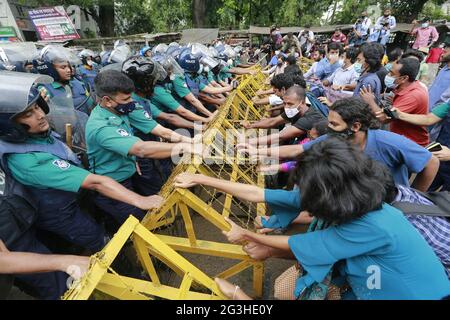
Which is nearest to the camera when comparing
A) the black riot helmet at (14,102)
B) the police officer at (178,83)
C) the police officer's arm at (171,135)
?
the black riot helmet at (14,102)

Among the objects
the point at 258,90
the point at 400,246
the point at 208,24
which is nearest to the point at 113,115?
the point at 400,246

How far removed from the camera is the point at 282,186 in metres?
3.98

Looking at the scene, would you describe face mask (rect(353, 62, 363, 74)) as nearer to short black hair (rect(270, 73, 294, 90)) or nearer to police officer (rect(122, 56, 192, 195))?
short black hair (rect(270, 73, 294, 90))

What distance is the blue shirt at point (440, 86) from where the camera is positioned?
3775 mm

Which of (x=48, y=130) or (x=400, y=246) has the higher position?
(x=48, y=130)

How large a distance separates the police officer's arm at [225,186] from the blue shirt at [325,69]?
5.98 meters

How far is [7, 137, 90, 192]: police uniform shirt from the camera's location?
6.42 feet

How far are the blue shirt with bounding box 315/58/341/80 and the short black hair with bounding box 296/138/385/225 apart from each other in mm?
6401

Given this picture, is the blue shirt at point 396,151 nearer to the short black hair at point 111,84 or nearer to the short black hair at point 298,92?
the short black hair at point 298,92

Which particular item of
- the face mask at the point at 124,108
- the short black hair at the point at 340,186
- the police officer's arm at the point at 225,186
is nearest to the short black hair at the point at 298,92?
the police officer's arm at the point at 225,186

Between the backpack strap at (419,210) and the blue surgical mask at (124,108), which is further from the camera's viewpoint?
the blue surgical mask at (124,108)

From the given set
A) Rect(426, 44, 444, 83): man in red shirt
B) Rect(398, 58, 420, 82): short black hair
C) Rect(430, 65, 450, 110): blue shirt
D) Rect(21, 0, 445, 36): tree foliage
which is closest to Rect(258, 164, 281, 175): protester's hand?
Rect(398, 58, 420, 82): short black hair
